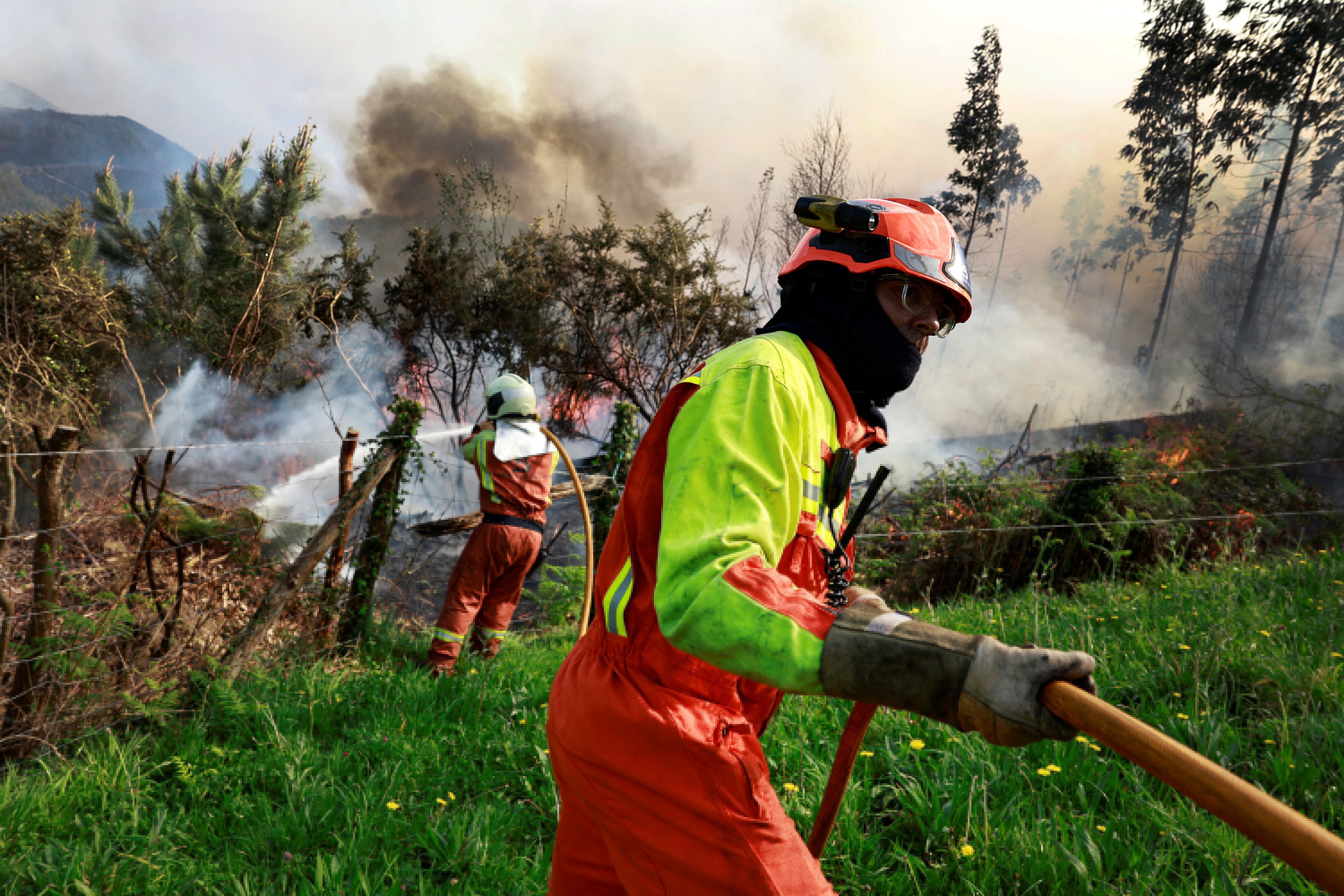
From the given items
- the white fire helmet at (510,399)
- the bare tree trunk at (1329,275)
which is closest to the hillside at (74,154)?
the white fire helmet at (510,399)

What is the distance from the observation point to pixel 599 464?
26.3ft

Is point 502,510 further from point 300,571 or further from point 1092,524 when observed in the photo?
point 1092,524

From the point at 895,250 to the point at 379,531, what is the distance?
458cm

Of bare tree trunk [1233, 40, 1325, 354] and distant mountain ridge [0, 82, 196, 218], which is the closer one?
bare tree trunk [1233, 40, 1325, 354]

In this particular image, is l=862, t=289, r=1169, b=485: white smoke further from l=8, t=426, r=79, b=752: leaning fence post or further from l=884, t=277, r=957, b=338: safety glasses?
l=8, t=426, r=79, b=752: leaning fence post

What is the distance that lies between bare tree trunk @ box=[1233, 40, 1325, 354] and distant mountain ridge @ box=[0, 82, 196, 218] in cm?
9027

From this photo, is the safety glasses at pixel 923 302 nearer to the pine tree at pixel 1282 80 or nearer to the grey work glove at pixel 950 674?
the grey work glove at pixel 950 674

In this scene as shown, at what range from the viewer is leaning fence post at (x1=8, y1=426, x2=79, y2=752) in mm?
3129

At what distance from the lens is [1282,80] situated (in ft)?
62.3

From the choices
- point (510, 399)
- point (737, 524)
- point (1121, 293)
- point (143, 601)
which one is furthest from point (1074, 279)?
point (737, 524)

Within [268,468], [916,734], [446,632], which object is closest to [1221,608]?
[916,734]

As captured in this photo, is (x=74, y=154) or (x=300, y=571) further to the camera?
(x=74, y=154)

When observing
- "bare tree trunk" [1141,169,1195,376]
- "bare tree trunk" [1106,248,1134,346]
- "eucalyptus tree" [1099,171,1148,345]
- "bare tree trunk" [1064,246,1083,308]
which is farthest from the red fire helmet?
"bare tree trunk" [1064,246,1083,308]

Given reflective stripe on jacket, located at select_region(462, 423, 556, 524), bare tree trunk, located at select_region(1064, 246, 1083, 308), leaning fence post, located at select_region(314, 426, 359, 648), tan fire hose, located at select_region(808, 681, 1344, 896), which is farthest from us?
bare tree trunk, located at select_region(1064, 246, 1083, 308)
